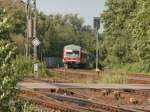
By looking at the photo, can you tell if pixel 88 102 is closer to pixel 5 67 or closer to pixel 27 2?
pixel 5 67

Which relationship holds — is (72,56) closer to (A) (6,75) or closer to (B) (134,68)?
(B) (134,68)

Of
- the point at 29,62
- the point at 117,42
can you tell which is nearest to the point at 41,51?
the point at 117,42

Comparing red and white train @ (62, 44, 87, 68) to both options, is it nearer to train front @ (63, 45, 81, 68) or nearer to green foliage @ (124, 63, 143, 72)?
train front @ (63, 45, 81, 68)

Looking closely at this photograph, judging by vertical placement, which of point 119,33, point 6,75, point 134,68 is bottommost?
point 134,68

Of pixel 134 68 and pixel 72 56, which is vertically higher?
pixel 72 56

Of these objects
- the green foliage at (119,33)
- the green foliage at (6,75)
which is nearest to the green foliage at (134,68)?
the green foliage at (119,33)

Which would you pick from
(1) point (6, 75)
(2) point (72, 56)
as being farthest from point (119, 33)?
(1) point (6, 75)

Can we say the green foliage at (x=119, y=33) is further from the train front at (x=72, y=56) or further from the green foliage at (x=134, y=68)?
the train front at (x=72, y=56)

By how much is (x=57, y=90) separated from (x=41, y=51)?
5875 centimetres

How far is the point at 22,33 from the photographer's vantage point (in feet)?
261

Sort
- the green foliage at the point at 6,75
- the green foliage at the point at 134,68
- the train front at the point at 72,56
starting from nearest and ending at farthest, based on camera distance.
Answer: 1. the green foliage at the point at 6,75
2. the green foliage at the point at 134,68
3. the train front at the point at 72,56

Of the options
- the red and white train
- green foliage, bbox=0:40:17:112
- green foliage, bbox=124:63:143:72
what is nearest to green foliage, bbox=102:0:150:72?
green foliage, bbox=124:63:143:72

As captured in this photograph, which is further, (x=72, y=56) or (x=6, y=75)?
(x=72, y=56)

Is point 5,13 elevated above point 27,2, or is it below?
below
